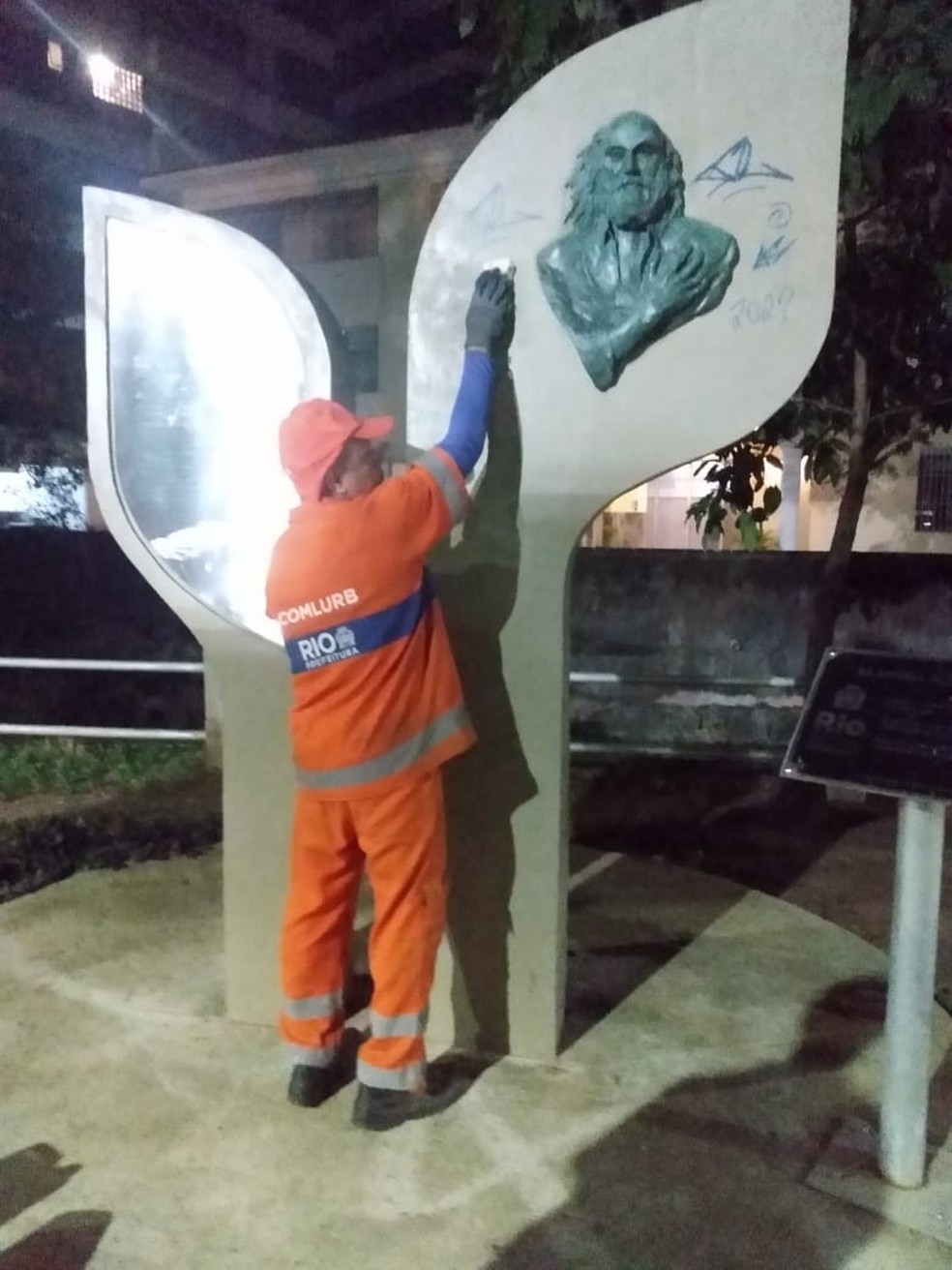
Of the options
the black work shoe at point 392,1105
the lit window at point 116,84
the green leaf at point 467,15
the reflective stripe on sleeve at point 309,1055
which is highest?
the lit window at point 116,84

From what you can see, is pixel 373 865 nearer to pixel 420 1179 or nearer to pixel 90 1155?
pixel 420 1179

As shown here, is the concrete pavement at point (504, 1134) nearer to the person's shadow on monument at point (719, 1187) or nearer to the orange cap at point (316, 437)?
the person's shadow on monument at point (719, 1187)

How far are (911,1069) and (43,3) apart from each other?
635 inches

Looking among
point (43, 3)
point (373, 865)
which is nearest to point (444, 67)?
point (43, 3)

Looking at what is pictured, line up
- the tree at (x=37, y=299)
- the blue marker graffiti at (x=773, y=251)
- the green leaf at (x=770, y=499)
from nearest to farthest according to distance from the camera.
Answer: the blue marker graffiti at (x=773, y=251), the green leaf at (x=770, y=499), the tree at (x=37, y=299)

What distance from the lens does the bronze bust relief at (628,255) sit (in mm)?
3000

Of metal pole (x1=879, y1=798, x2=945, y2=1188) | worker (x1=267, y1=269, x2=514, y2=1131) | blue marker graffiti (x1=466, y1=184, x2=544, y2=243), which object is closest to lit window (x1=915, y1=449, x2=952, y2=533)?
blue marker graffiti (x1=466, y1=184, x2=544, y2=243)

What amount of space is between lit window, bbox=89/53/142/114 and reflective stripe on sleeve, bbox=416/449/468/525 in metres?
15.0

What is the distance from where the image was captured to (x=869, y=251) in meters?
6.10

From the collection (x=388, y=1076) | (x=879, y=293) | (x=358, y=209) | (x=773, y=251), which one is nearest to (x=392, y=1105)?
(x=388, y=1076)

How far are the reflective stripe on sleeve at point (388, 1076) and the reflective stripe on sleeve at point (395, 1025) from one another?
0.09 metres

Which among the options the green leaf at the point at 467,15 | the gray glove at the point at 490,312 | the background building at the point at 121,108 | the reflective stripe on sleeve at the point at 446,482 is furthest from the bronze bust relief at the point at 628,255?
the background building at the point at 121,108

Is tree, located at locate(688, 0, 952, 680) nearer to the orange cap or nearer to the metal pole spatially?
the orange cap

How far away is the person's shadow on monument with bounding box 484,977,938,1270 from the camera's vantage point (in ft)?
8.64
